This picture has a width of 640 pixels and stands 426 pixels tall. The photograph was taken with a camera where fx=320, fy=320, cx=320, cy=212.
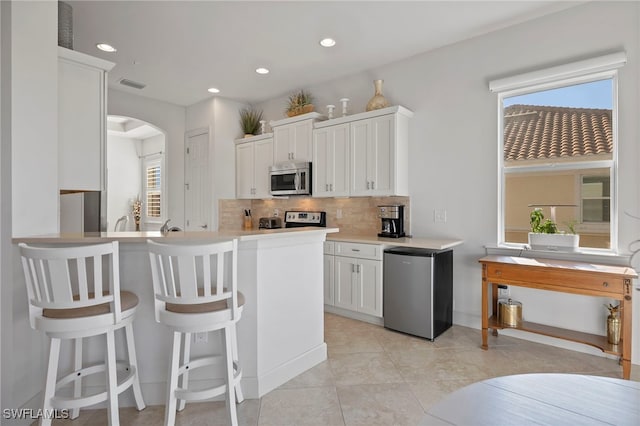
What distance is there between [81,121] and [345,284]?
9.28 ft

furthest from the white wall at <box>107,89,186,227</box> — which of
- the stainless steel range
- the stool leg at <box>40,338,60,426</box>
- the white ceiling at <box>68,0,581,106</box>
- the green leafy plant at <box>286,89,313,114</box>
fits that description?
the stool leg at <box>40,338,60,426</box>

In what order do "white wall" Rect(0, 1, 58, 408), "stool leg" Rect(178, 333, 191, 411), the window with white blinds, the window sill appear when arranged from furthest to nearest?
the window with white blinds < the window sill < "stool leg" Rect(178, 333, 191, 411) < "white wall" Rect(0, 1, 58, 408)

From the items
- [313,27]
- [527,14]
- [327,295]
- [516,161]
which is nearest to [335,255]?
[327,295]

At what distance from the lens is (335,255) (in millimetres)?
3680

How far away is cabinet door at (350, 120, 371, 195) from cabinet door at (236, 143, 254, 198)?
1.95m

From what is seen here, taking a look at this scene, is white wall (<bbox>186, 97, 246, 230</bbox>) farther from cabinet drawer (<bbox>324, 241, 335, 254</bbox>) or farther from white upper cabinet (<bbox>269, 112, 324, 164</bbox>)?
cabinet drawer (<bbox>324, 241, 335, 254</bbox>)

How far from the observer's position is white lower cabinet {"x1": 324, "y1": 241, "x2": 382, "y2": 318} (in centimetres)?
336

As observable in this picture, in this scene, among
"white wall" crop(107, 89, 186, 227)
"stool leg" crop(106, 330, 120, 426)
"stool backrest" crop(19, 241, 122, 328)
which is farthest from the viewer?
"white wall" crop(107, 89, 186, 227)

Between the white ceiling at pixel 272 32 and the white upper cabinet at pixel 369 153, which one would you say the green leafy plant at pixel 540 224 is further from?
the white ceiling at pixel 272 32

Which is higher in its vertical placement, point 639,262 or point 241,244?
point 241,244

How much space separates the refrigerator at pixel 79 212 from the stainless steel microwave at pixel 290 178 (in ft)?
6.99

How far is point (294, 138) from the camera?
174 inches

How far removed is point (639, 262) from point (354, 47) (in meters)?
3.20

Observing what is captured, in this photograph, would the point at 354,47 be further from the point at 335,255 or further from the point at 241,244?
the point at 241,244
